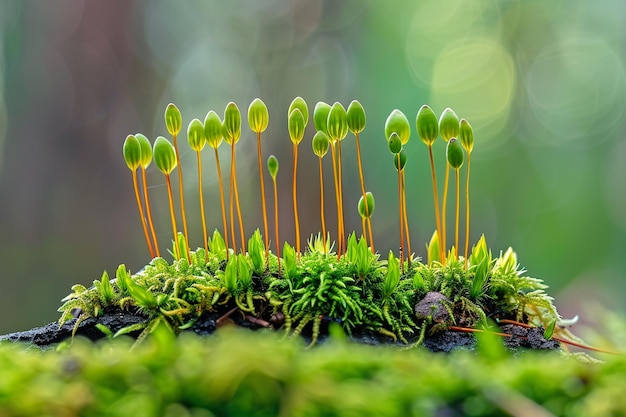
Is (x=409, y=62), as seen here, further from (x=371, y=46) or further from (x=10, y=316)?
(x=10, y=316)

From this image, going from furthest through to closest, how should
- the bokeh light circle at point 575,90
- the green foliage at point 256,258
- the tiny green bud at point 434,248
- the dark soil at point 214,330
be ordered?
the bokeh light circle at point 575,90 < the tiny green bud at point 434,248 < the green foliage at point 256,258 < the dark soil at point 214,330

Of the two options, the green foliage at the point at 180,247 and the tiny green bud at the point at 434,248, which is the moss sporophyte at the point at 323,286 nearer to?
the green foliage at the point at 180,247

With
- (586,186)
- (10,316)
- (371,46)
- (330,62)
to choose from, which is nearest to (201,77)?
(330,62)

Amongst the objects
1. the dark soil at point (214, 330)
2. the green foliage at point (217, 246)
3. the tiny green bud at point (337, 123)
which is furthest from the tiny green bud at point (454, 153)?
the green foliage at point (217, 246)

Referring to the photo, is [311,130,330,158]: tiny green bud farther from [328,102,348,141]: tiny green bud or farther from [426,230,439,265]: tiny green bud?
[426,230,439,265]: tiny green bud

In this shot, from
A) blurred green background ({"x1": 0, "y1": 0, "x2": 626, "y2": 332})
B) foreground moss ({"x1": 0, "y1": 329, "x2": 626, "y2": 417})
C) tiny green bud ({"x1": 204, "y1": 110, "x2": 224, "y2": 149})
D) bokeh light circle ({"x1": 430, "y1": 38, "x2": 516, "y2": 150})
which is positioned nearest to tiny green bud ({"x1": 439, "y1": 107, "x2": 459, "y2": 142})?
tiny green bud ({"x1": 204, "y1": 110, "x2": 224, "y2": 149})

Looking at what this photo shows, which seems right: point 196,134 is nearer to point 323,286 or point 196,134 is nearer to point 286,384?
point 323,286
